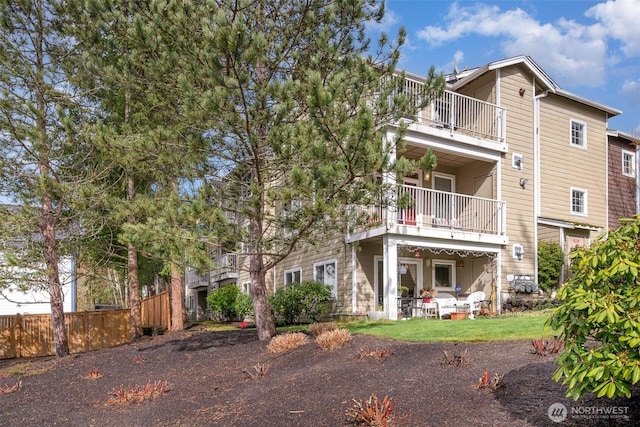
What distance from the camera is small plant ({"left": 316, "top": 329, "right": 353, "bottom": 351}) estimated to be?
8250 mm

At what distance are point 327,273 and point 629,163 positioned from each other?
13039 millimetres

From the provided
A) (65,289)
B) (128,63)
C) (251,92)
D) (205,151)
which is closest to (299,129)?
(251,92)

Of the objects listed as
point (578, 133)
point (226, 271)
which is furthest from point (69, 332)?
point (578, 133)

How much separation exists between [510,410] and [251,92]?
5950mm

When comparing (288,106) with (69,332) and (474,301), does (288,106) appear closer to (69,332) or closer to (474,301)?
(474,301)

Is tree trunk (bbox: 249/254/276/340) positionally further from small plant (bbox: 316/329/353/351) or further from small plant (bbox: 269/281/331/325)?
small plant (bbox: 269/281/331/325)

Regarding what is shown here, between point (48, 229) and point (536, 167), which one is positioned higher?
point (536, 167)

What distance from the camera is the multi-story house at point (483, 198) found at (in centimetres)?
1420

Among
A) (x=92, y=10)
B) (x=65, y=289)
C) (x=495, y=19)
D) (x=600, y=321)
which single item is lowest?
(x=65, y=289)

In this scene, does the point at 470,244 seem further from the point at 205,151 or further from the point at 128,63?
the point at 128,63

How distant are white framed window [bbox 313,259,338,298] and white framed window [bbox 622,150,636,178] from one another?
12.4m

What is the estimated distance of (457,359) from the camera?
6.29 m

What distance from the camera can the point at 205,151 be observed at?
30.1 feet

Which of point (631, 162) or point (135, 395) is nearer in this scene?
point (135, 395)
